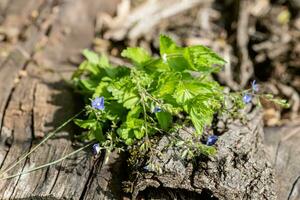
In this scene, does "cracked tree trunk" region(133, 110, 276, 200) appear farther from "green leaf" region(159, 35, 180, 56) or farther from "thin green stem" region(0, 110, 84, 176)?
"thin green stem" region(0, 110, 84, 176)

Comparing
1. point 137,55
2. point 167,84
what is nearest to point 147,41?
point 137,55

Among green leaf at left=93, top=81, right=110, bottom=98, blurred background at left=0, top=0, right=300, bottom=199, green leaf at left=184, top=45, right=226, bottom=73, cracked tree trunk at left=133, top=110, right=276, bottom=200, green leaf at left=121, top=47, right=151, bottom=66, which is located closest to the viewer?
cracked tree trunk at left=133, top=110, right=276, bottom=200

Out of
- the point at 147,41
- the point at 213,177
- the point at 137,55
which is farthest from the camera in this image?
the point at 147,41

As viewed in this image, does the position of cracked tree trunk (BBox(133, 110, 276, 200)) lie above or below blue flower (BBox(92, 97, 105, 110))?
below

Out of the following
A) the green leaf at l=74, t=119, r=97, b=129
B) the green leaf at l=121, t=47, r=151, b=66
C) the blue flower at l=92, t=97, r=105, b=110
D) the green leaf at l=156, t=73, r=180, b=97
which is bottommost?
the green leaf at l=74, t=119, r=97, b=129

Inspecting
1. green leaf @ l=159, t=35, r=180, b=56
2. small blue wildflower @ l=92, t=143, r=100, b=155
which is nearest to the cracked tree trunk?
small blue wildflower @ l=92, t=143, r=100, b=155

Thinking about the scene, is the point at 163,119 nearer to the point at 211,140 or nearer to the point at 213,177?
the point at 211,140
